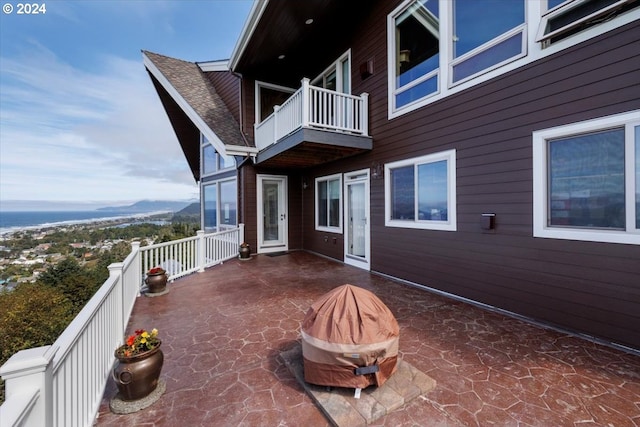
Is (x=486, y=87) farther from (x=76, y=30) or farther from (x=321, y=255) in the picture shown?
(x=76, y=30)

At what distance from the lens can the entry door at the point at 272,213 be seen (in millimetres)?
8883

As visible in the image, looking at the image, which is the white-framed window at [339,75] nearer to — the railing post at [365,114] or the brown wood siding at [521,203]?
the railing post at [365,114]

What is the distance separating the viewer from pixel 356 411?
203cm

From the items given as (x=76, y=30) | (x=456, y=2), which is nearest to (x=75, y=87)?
(x=76, y=30)

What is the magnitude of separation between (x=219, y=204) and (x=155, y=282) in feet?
17.6

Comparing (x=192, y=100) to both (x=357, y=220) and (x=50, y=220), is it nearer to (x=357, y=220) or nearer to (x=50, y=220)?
(x=357, y=220)

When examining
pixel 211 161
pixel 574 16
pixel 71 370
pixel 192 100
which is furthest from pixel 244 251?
pixel 574 16

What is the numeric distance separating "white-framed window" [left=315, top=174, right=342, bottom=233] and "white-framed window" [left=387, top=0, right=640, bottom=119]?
266 centimetres

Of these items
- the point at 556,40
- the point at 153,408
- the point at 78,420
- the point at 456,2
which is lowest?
the point at 153,408

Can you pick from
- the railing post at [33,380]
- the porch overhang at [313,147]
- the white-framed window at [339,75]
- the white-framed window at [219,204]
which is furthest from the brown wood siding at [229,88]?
the railing post at [33,380]

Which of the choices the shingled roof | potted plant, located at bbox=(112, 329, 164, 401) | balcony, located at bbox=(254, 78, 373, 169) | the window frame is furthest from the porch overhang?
potted plant, located at bbox=(112, 329, 164, 401)

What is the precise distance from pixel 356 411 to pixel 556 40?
15.8 ft

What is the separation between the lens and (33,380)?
1.21m

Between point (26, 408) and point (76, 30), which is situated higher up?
point (76, 30)
